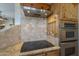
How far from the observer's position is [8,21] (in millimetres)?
1299

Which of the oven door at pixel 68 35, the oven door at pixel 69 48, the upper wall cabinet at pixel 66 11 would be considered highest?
the upper wall cabinet at pixel 66 11

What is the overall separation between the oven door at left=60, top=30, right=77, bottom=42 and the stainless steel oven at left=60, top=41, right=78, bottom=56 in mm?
48

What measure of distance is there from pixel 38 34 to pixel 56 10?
0.35 meters

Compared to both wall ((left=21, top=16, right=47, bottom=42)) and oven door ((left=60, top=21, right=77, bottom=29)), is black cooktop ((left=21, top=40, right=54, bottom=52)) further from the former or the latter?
oven door ((left=60, top=21, right=77, bottom=29))

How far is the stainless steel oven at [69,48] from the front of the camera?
4.32 ft

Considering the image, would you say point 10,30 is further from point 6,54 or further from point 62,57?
point 62,57

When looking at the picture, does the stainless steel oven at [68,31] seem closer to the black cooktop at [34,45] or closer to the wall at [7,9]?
the black cooktop at [34,45]

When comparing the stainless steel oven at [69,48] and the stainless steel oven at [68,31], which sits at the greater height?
the stainless steel oven at [68,31]

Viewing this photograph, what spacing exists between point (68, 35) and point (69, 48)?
0.50 ft

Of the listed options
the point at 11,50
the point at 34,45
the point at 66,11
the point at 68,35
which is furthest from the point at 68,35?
the point at 11,50

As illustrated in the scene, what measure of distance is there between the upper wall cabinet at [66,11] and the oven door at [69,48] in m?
0.30

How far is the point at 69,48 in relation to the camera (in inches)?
52.1

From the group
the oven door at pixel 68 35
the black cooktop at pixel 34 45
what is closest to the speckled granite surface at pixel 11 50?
the black cooktop at pixel 34 45

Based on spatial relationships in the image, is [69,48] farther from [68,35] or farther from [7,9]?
[7,9]
